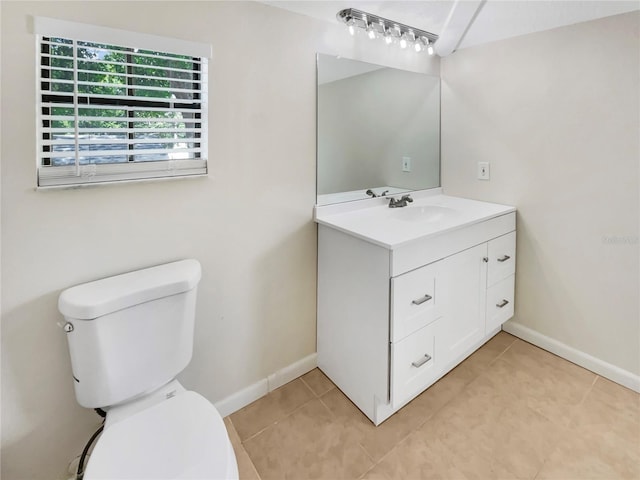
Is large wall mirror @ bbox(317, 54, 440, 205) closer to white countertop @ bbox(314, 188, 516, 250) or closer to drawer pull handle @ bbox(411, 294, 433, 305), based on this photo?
white countertop @ bbox(314, 188, 516, 250)

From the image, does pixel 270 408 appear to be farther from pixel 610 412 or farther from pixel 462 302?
pixel 610 412

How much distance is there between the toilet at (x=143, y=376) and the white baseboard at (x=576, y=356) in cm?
197

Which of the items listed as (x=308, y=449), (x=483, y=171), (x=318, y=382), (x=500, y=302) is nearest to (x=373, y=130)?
(x=483, y=171)

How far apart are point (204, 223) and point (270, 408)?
97cm

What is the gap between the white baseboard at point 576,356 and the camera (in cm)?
181

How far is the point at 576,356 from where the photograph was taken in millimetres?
1991

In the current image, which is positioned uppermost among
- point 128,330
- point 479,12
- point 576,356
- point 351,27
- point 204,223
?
point 479,12

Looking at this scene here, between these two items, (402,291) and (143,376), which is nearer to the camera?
(143,376)

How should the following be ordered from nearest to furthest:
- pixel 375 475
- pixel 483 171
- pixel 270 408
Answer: pixel 375 475, pixel 270 408, pixel 483 171

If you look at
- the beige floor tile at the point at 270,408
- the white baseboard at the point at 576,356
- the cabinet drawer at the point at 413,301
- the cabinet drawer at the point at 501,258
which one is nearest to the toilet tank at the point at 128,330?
the beige floor tile at the point at 270,408

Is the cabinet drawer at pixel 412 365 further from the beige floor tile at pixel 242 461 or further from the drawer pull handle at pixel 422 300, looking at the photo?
the beige floor tile at pixel 242 461

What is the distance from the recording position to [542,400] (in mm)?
1736

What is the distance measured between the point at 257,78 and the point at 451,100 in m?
1.42

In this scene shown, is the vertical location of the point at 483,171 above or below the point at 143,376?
above
